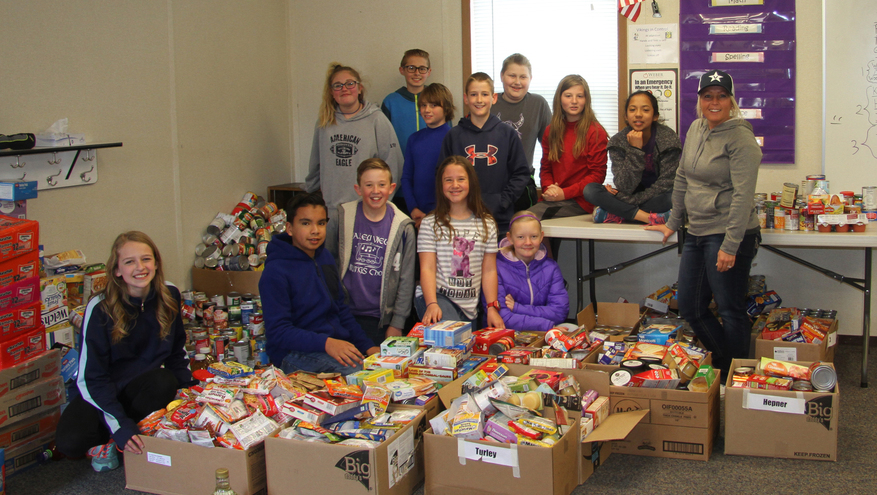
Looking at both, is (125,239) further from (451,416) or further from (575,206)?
(575,206)

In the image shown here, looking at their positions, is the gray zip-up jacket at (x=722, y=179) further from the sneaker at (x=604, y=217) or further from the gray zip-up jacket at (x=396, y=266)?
the gray zip-up jacket at (x=396, y=266)

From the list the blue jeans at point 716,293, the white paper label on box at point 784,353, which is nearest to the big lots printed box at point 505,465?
the blue jeans at point 716,293

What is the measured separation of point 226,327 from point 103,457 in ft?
4.91

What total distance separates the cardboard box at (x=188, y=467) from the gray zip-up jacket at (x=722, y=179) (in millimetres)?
2151

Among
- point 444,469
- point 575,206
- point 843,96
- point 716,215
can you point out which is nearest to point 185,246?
point 575,206

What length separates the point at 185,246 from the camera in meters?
4.43

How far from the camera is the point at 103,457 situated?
8.81ft

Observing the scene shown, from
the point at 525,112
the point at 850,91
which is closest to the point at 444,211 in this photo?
the point at 525,112

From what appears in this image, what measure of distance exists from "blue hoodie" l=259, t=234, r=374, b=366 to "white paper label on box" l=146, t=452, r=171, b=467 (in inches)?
29.8

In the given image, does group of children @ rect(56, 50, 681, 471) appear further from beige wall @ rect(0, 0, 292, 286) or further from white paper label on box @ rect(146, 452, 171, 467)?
beige wall @ rect(0, 0, 292, 286)

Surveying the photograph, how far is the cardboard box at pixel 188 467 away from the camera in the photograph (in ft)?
7.62

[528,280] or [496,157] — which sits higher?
[496,157]

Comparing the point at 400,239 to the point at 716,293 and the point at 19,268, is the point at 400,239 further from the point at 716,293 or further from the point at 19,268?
the point at 19,268

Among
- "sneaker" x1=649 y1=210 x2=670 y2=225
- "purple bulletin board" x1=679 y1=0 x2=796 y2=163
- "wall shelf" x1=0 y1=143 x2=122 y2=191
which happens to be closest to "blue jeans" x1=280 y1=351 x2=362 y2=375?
"wall shelf" x1=0 y1=143 x2=122 y2=191
